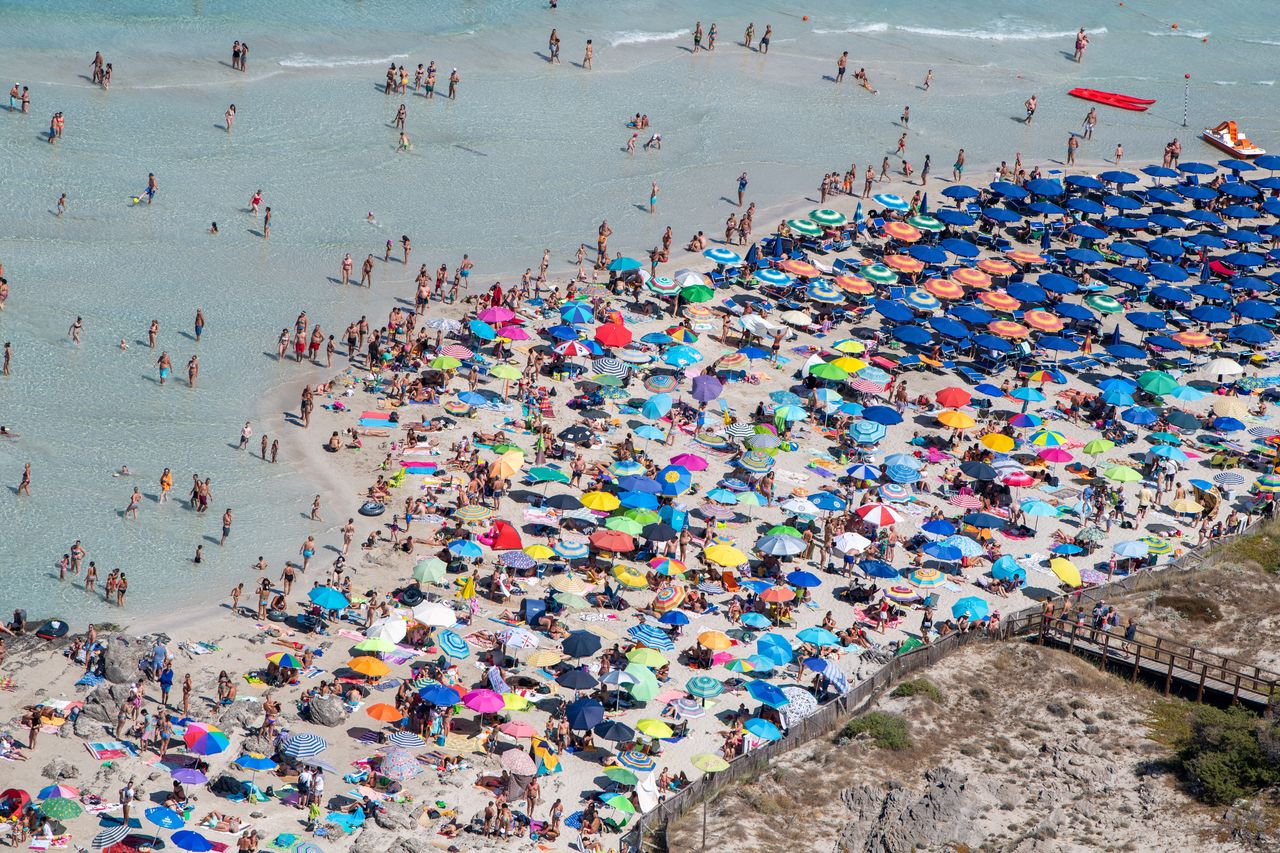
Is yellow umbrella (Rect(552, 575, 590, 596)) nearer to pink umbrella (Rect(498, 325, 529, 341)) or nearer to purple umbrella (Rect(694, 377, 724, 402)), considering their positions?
purple umbrella (Rect(694, 377, 724, 402))

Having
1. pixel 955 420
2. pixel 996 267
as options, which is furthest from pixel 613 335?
pixel 996 267

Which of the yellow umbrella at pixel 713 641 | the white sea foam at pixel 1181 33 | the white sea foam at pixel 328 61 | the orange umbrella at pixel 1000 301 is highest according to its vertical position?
the white sea foam at pixel 1181 33

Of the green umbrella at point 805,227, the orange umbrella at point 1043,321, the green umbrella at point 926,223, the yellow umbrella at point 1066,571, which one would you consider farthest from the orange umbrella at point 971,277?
the yellow umbrella at point 1066,571

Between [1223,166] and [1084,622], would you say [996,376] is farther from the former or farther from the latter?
[1223,166]

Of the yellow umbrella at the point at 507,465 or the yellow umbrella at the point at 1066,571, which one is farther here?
the yellow umbrella at the point at 507,465

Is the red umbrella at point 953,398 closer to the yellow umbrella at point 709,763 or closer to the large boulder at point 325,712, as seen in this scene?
the yellow umbrella at point 709,763

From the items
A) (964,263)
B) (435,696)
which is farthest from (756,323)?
(435,696)

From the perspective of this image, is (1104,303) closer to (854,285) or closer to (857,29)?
(854,285)
